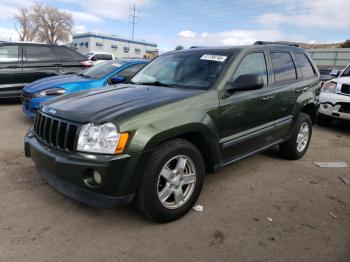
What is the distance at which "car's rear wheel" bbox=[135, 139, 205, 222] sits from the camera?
9.36ft

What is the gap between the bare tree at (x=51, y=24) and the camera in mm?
74250

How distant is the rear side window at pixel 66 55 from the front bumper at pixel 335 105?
6.51 meters

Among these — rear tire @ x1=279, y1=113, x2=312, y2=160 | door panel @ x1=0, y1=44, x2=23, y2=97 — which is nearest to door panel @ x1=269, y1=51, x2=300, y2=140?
rear tire @ x1=279, y1=113, x2=312, y2=160

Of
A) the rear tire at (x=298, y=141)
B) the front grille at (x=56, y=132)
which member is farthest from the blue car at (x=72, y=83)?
the rear tire at (x=298, y=141)

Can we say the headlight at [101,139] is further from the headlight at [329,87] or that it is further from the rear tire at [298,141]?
the headlight at [329,87]

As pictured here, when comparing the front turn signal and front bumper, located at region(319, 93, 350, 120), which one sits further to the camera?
front bumper, located at region(319, 93, 350, 120)

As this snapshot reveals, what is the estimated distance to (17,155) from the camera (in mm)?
4793

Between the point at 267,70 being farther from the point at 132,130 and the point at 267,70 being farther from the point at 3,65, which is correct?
the point at 3,65

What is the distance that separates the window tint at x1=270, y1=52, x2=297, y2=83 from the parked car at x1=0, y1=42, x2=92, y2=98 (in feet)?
20.4

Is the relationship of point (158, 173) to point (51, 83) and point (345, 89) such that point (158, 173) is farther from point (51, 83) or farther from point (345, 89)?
point (345, 89)

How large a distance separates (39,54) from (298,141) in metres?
7.09

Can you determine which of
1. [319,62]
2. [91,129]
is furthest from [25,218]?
[319,62]

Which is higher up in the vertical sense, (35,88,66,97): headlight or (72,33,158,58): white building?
(72,33,158,58): white building

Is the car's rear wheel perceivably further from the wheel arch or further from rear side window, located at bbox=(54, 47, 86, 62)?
rear side window, located at bbox=(54, 47, 86, 62)
